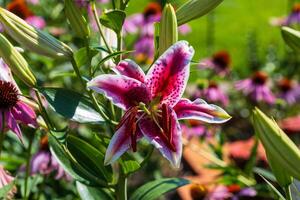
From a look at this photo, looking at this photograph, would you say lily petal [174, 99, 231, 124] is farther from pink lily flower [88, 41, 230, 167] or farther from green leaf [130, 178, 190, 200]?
green leaf [130, 178, 190, 200]

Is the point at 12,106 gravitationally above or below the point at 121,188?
above

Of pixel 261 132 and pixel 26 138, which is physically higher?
pixel 261 132

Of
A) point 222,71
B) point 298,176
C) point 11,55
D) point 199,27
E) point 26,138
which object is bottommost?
point 199,27

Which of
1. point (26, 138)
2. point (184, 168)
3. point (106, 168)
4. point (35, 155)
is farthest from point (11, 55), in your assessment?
point (184, 168)

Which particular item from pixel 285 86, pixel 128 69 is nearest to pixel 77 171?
pixel 128 69

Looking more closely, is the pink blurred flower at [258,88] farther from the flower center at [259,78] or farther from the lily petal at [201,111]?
the lily petal at [201,111]

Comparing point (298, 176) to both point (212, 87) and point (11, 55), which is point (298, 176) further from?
point (212, 87)

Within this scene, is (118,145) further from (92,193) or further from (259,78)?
(259,78)
